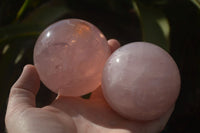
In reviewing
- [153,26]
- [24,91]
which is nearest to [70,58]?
[24,91]

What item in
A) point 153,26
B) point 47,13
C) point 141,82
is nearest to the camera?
point 141,82

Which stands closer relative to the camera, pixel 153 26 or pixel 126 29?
pixel 153 26

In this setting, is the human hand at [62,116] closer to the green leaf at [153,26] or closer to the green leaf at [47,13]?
the green leaf at [153,26]

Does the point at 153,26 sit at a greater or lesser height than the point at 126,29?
greater

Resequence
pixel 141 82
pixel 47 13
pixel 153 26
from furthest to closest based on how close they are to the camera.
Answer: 1. pixel 47 13
2. pixel 153 26
3. pixel 141 82

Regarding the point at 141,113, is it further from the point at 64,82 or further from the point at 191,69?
the point at 191,69

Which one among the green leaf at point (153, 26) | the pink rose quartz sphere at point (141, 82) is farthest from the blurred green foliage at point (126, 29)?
the pink rose quartz sphere at point (141, 82)

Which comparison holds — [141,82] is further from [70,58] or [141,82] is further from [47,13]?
[47,13]
